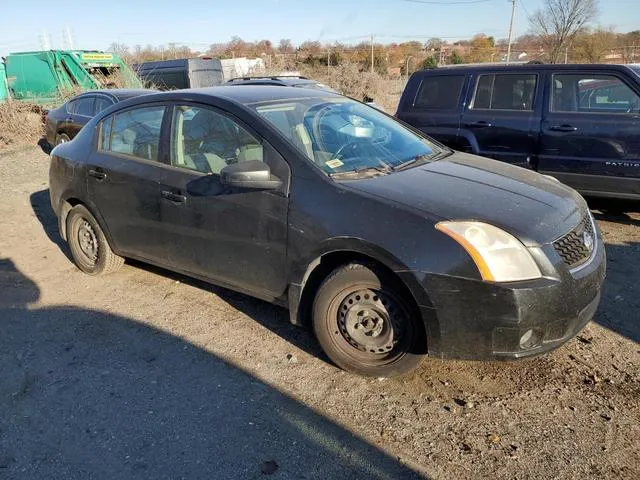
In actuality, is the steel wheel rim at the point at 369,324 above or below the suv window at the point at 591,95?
below

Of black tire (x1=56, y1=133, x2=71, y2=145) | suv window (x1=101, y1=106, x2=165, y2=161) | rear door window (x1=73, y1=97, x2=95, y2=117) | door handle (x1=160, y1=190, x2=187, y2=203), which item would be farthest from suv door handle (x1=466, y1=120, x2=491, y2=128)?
black tire (x1=56, y1=133, x2=71, y2=145)

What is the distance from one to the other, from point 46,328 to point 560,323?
3617 mm

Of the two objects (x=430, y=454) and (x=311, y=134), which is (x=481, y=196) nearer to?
(x=311, y=134)

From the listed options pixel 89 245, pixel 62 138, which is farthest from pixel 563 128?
pixel 62 138

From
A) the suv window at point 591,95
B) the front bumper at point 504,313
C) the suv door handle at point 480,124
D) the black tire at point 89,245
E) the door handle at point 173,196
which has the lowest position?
the black tire at point 89,245

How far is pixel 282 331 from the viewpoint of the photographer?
380cm

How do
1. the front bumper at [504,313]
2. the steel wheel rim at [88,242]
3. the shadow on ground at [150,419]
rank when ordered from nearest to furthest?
the shadow on ground at [150,419] < the front bumper at [504,313] < the steel wheel rim at [88,242]

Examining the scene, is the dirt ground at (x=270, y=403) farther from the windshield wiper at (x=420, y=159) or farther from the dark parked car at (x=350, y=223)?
the windshield wiper at (x=420, y=159)

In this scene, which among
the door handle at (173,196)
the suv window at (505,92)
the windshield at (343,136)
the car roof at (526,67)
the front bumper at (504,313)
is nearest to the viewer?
the front bumper at (504,313)

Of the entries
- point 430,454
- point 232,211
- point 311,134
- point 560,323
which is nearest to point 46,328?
point 232,211

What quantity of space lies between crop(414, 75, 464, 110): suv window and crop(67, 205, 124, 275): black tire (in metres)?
4.45

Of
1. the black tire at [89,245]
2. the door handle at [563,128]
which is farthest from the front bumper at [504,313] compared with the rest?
the door handle at [563,128]

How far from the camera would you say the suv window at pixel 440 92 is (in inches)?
267

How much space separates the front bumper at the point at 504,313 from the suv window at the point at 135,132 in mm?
2526
